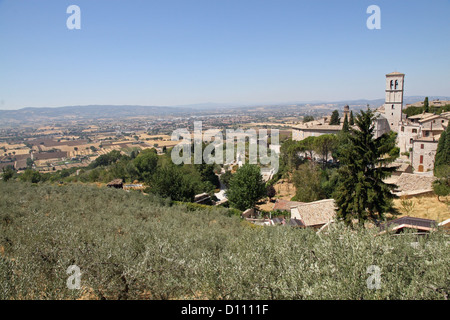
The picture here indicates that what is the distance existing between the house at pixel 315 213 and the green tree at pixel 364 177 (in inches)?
134

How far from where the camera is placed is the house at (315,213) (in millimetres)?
14810

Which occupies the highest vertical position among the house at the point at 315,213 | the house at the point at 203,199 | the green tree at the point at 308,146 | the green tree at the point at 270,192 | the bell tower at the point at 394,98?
the bell tower at the point at 394,98

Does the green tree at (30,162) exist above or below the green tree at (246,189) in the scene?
below

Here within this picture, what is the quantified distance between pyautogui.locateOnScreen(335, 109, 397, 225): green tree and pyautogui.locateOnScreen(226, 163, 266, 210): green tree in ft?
28.5

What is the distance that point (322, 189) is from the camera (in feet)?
73.2

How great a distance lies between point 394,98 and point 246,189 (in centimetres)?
2433

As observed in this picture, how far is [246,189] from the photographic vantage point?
19.8 meters

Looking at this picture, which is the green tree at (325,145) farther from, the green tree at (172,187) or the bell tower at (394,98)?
the green tree at (172,187)

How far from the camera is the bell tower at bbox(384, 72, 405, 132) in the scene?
32.4 meters

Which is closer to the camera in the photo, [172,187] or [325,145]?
[172,187]

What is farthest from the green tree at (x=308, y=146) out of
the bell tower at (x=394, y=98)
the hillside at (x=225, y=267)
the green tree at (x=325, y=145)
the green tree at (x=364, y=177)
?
the hillside at (x=225, y=267)

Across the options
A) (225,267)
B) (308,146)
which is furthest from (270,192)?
(225,267)

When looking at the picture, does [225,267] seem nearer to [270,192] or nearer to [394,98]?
[270,192]

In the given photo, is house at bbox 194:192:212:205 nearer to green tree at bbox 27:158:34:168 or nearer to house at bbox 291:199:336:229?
house at bbox 291:199:336:229
